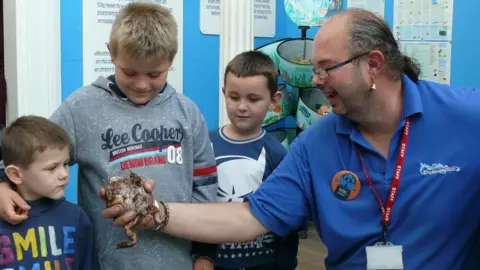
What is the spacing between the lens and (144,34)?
5.31ft

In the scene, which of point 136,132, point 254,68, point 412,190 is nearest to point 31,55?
point 254,68

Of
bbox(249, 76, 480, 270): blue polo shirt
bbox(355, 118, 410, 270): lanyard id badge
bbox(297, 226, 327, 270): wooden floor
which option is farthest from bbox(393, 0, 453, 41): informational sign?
bbox(355, 118, 410, 270): lanyard id badge

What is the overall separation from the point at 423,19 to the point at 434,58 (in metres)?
0.32

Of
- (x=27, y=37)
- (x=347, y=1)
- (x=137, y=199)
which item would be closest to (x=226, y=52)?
(x=347, y=1)

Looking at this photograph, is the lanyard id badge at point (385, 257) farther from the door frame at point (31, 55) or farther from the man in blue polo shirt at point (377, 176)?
the door frame at point (31, 55)

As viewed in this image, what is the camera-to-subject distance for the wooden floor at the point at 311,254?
14.0 ft

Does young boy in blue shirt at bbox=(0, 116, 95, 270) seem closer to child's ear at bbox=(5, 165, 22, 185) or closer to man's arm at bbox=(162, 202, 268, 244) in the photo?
child's ear at bbox=(5, 165, 22, 185)

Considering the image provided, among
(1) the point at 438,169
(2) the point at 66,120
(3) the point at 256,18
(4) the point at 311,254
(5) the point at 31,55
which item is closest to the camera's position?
(2) the point at 66,120

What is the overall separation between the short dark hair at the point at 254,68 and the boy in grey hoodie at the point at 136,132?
0.51 metres

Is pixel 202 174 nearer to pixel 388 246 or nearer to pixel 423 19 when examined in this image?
pixel 388 246

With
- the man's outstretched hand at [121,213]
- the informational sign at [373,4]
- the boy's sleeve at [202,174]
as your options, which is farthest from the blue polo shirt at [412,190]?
the informational sign at [373,4]

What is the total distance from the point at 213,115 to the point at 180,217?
10.3 ft

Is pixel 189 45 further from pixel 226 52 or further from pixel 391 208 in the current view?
pixel 391 208

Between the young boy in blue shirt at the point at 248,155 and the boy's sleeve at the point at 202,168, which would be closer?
the boy's sleeve at the point at 202,168
